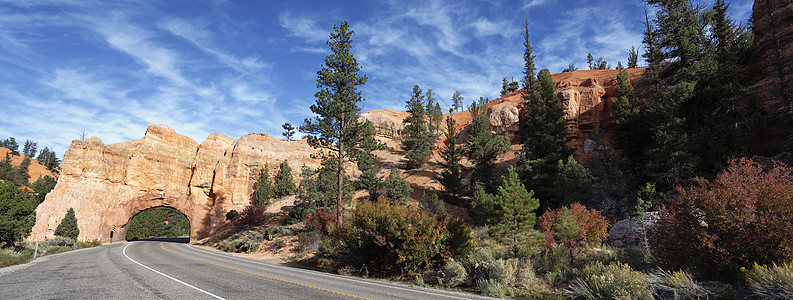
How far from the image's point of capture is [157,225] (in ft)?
250

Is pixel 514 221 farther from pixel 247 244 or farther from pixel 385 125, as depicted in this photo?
pixel 385 125

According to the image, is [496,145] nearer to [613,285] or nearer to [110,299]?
[613,285]

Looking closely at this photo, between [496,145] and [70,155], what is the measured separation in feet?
172

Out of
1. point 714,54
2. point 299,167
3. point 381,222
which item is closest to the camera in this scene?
point 381,222

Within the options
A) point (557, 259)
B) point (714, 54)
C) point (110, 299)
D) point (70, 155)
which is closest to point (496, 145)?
point (714, 54)

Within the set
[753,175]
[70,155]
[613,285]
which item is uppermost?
[70,155]

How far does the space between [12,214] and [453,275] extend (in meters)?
33.5

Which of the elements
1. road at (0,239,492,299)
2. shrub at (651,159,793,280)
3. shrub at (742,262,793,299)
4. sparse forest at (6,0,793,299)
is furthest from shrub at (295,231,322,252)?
shrub at (742,262,793,299)

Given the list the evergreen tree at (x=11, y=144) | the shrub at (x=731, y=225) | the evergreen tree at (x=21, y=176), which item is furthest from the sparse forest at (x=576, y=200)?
the evergreen tree at (x=11, y=144)

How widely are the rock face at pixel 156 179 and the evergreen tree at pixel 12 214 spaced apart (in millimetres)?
13021

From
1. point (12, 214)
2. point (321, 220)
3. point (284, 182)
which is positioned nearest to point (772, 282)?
point (321, 220)

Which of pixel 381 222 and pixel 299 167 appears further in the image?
pixel 299 167

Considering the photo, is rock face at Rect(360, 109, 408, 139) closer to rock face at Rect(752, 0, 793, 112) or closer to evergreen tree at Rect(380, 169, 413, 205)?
evergreen tree at Rect(380, 169, 413, 205)

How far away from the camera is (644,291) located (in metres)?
7.81
